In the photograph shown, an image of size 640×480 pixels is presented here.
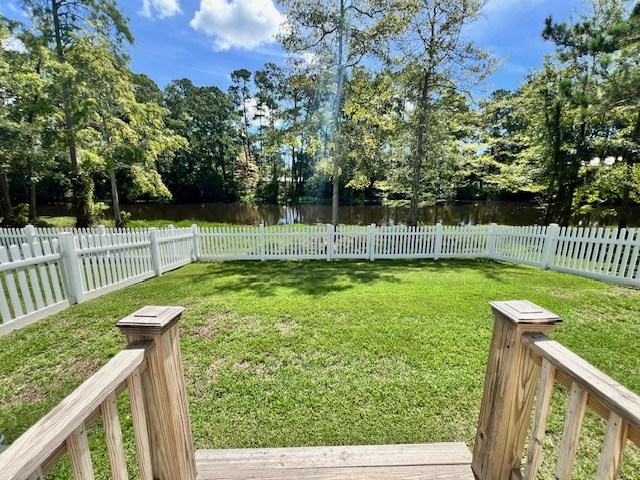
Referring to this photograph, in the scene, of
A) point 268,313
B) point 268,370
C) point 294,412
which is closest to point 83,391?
point 294,412

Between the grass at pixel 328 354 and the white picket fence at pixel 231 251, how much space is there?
0.46m

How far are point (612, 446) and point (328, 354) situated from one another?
7.74 ft

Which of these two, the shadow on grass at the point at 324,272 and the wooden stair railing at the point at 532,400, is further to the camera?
the shadow on grass at the point at 324,272

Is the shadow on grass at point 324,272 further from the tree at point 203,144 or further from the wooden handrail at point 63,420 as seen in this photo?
the tree at point 203,144

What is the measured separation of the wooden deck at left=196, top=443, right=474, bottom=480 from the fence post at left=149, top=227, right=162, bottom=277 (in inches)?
213

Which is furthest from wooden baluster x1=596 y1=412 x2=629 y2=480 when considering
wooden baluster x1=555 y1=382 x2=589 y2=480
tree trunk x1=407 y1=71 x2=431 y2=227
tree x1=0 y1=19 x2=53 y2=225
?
tree x1=0 y1=19 x2=53 y2=225

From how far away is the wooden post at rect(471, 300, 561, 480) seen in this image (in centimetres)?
132

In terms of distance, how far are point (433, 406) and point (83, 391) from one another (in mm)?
2374

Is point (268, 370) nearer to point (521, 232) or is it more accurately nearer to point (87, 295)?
point (87, 295)

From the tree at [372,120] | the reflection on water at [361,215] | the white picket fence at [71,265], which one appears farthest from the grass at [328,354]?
the reflection on water at [361,215]

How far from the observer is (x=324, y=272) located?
21.2 ft

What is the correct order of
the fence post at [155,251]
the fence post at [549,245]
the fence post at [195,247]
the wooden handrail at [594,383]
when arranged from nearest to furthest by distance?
the wooden handrail at [594,383] → the fence post at [155,251] → the fence post at [549,245] → the fence post at [195,247]

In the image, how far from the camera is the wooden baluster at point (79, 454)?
0.86 m

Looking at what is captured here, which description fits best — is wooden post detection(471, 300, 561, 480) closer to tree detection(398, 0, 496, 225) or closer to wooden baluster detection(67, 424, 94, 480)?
wooden baluster detection(67, 424, 94, 480)
